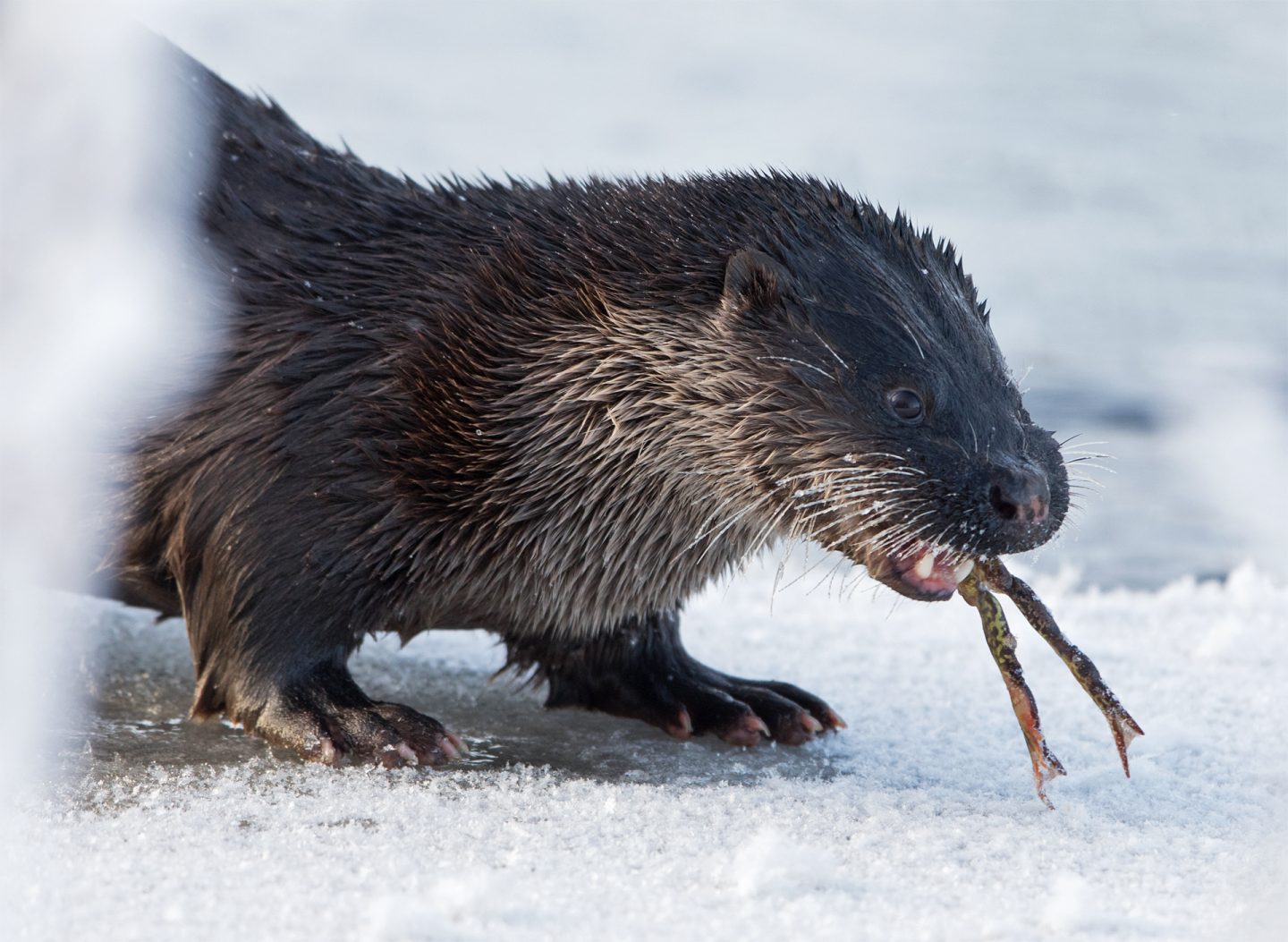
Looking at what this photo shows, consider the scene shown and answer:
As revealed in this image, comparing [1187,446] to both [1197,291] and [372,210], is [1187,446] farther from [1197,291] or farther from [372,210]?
[372,210]

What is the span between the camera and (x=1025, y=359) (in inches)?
259

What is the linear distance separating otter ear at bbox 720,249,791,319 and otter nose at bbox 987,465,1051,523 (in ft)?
1.44

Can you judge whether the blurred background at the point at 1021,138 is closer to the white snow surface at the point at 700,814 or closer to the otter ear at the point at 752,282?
the white snow surface at the point at 700,814

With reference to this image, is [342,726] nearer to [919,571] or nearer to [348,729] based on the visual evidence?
[348,729]

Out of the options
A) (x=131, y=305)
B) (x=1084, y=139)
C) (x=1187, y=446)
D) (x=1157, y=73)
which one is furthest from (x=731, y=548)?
(x=1157, y=73)

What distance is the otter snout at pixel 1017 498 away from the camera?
238 cm

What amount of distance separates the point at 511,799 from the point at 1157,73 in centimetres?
1076

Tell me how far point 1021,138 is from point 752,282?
8362mm

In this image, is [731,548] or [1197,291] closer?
[731,548]

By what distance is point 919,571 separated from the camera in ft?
8.29

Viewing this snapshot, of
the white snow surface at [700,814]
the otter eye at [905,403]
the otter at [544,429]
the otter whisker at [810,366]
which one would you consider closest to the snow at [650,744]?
the white snow surface at [700,814]

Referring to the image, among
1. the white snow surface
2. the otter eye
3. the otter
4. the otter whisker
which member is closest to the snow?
the white snow surface

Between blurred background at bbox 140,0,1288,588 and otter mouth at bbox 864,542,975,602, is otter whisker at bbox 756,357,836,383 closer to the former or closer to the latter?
otter mouth at bbox 864,542,975,602

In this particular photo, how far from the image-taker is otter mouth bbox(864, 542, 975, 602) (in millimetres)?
2496
